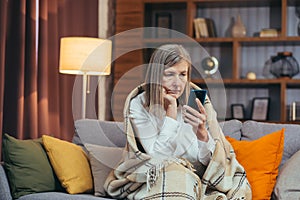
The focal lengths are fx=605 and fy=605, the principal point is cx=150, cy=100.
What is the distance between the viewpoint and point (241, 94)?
538 cm

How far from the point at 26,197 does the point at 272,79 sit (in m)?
2.76

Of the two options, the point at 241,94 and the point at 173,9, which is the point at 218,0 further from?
the point at 241,94

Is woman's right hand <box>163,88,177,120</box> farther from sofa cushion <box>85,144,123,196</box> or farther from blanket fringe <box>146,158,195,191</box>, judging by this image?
→ sofa cushion <box>85,144,123,196</box>

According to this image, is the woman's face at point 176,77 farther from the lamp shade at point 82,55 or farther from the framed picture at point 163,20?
the framed picture at point 163,20

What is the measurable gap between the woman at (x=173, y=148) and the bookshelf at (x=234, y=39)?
2366 millimetres

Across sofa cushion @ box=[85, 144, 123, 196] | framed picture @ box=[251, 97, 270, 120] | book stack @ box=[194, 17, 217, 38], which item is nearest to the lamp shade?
sofa cushion @ box=[85, 144, 123, 196]

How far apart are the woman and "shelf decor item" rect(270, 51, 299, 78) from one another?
7.86 feet

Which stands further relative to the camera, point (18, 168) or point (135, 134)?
point (18, 168)

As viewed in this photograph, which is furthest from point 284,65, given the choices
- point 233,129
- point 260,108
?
point 233,129

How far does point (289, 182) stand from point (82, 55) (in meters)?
1.92

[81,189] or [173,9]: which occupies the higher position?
[173,9]

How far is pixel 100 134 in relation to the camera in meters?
3.39

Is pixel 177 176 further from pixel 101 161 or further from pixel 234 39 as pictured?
pixel 234 39

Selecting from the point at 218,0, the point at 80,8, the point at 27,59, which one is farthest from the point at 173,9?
the point at 27,59
